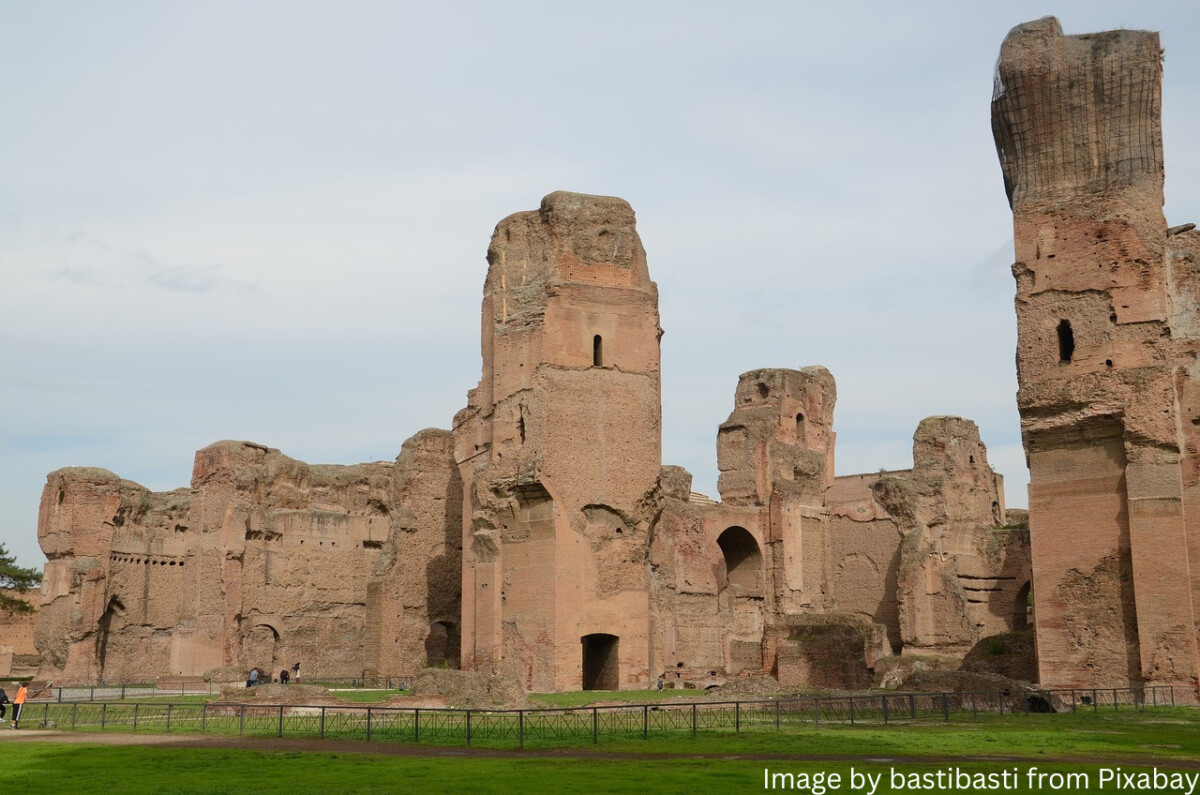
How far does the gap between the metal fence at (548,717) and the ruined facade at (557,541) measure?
675 centimetres

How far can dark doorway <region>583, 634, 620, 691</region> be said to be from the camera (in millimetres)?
24953

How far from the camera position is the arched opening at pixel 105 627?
32000mm

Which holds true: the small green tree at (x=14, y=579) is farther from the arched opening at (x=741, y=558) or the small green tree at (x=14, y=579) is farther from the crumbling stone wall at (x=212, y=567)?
the arched opening at (x=741, y=558)

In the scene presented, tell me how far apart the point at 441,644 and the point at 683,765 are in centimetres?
1980

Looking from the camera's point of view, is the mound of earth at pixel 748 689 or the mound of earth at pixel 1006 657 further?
the mound of earth at pixel 1006 657

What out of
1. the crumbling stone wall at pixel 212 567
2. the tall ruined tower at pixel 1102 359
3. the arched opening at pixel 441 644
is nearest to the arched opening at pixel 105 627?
the crumbling stone wall at pixel 212 567

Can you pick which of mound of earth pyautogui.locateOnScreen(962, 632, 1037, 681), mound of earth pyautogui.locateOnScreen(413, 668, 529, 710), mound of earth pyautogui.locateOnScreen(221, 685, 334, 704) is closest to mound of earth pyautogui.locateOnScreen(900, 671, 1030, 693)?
mound of earth pyautogui.locateOnScreen(962, 632, 1037, 681)

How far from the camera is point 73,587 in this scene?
31.2m

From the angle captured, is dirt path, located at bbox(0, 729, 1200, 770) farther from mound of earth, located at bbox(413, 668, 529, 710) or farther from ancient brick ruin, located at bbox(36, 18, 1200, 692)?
ancient brick ruin, located at bbox(36, 18, 1200, 692)

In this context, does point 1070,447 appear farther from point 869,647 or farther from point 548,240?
point 548,240

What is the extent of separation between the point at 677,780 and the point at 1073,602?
Result: 1391 centimetres

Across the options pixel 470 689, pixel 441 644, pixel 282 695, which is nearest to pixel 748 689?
pixel 470 689

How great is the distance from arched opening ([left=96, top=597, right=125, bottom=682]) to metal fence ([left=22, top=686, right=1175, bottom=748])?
39.6 ft

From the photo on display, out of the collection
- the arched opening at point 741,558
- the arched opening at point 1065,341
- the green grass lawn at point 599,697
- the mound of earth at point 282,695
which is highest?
the arched opening at point 1065,341
